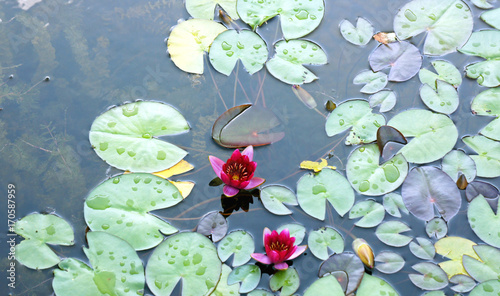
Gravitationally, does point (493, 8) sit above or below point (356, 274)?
above

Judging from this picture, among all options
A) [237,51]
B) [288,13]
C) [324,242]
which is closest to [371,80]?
[288,13]

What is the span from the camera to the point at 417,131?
2467 millimetres

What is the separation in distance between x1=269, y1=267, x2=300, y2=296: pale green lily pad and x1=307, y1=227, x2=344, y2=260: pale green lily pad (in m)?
0.16

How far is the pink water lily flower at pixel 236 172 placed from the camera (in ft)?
7.17

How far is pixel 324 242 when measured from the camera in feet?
6.84

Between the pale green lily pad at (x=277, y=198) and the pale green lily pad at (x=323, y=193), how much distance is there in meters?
0.05

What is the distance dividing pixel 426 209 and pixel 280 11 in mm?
1696

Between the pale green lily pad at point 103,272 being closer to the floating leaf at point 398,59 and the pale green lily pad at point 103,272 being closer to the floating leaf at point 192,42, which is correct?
→ the floating leaf at point 192,42

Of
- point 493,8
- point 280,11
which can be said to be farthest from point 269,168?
point 493,8

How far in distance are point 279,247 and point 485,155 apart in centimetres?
138

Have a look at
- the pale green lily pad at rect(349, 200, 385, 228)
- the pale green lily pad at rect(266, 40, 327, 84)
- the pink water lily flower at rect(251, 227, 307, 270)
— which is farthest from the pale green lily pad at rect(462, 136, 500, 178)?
the pink water lily flower at rect(251, 227, 307, 270)

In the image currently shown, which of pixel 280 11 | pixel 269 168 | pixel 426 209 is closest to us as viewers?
pixel 426 209

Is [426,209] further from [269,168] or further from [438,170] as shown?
[269,168]

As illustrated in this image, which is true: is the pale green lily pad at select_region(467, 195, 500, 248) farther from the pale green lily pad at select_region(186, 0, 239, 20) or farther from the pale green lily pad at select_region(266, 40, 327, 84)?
the pale green lily pad at select_region(186, 0, 239, 20)
